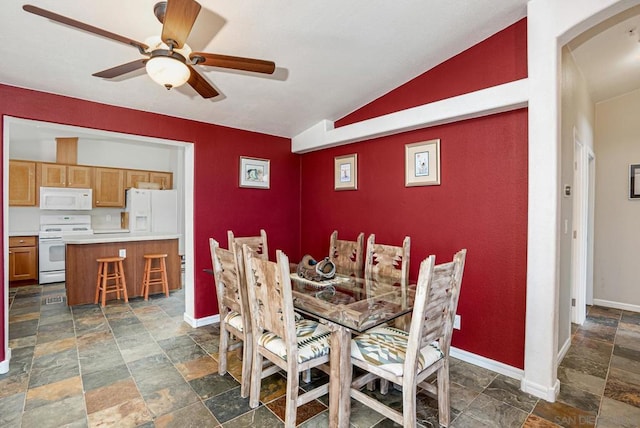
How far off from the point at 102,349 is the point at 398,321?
2.65 m

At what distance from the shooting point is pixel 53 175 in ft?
17.7

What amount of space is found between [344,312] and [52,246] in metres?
5.66

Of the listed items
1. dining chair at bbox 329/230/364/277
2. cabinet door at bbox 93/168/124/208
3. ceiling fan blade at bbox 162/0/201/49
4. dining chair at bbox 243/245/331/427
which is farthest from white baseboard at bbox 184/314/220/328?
cabinet door at bbox 93/168/124/208

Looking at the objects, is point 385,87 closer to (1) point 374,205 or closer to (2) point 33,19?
(1) point 374,205

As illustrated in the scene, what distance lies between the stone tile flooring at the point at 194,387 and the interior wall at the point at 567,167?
0.42 metres

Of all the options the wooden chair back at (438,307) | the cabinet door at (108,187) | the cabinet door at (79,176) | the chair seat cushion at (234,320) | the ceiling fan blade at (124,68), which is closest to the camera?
the wooden chair back at (438,307)

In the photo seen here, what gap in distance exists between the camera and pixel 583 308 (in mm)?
3562

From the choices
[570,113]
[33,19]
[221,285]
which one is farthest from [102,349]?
[570,113]

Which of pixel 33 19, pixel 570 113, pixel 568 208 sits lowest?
pixel 568 208

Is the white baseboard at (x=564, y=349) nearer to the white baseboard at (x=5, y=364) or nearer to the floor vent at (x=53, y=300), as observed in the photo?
the white baseboard at (x=5, y=364)

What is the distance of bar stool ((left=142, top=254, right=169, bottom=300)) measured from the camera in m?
4.47

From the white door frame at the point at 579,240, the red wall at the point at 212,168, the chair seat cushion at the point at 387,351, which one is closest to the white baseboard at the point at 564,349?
the white door frame at the point at 579,240

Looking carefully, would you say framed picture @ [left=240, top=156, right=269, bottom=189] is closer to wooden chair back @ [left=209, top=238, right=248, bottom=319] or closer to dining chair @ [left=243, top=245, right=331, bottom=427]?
wooden chair back @ [left=209, top=238, right=248, bottom=319]

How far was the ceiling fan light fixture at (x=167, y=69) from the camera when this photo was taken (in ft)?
5.48
